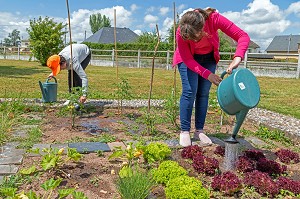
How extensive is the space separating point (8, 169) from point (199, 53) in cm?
178

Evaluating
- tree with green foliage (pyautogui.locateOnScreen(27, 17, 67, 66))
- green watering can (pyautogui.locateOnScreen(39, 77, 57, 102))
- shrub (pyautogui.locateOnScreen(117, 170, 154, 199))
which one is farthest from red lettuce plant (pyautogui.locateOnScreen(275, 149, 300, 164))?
tree with green foliage (pyautogui.locateOnScreen(27, 17, 67, 66))

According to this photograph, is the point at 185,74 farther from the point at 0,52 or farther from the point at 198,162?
the point at 0,52

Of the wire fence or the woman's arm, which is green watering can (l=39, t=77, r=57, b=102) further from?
the wire fence

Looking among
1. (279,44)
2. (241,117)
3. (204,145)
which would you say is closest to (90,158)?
(204,145)

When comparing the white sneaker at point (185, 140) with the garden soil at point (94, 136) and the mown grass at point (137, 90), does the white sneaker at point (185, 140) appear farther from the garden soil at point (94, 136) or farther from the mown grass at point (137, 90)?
the mown grass at point (137, 90)

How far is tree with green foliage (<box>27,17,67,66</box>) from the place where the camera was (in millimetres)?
16422

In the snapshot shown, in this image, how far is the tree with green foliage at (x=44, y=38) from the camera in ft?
53.9

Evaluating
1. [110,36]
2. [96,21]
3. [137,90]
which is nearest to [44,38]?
[137,90]

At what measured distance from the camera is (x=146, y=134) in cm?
320

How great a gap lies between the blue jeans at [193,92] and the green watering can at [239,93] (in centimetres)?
65

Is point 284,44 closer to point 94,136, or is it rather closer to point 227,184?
point 94,136

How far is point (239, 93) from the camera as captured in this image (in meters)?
1.88

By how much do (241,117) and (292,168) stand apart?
0.75m

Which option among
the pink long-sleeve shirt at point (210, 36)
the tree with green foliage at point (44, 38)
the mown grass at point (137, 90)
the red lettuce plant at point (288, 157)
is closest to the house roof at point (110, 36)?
the tree with green foliage at point (44, 38)
